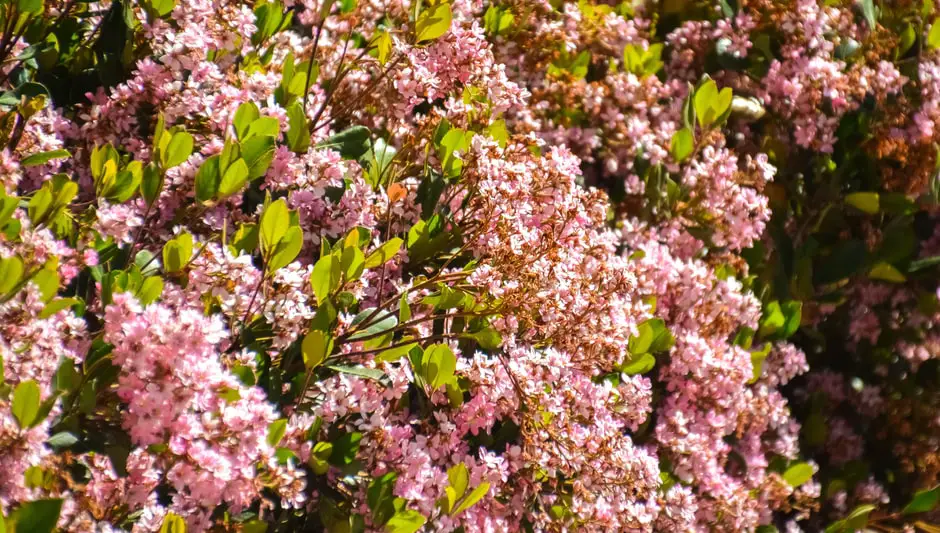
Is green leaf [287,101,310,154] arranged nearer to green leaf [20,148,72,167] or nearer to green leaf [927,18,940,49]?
green leaf [20,148,72,167]

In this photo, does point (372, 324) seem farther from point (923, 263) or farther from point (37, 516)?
point (923, 263)

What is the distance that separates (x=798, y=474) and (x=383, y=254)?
167cm

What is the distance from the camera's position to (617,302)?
7.05ft

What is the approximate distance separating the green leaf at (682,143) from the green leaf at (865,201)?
26.7 inches

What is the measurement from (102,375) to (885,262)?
2553 mm

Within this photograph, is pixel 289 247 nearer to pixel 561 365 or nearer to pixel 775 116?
pixel 561 365

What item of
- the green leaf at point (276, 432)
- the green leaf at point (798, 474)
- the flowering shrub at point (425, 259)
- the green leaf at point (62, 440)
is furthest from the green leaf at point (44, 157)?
the green leaf at point (798, 474)

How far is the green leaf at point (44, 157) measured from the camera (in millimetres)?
1766

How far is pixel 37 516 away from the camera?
119cm

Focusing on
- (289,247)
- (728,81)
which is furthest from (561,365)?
(728,81)

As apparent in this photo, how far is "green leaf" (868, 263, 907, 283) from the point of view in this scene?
3121 millimetres

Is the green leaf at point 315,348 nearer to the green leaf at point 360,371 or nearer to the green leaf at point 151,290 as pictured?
the green leaf at point 360,371

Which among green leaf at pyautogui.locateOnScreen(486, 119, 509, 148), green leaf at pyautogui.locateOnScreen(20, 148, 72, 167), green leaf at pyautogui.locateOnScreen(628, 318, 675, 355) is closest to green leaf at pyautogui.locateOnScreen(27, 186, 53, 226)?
green leaf at pyautogui.locateOnScreen(20, 148, 72, 167)

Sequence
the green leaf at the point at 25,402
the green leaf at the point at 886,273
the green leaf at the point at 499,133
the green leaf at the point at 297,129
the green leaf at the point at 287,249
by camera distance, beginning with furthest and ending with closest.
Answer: the green leaf at the point at 886,273 → the green leaf at the point at 499,133 → the green leaf at the point at 297,129 → the green leaf at the point at 287,249 → the green leaf at the point at 25,402
